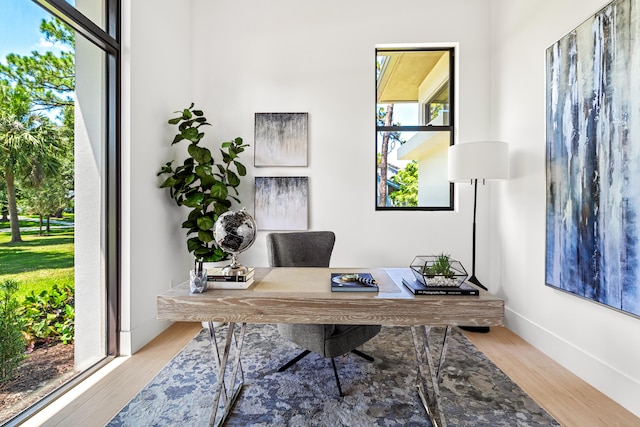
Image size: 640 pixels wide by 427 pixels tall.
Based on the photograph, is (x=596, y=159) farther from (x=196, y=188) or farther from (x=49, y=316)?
(x=49, y=316)

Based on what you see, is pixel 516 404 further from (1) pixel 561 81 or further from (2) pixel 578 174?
(1) pixel 561 81

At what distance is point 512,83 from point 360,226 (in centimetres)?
184

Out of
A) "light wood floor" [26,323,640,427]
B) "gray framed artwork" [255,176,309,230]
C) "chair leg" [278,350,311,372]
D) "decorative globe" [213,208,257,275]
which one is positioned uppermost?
"gray framed artwork" [255,176,309,230]

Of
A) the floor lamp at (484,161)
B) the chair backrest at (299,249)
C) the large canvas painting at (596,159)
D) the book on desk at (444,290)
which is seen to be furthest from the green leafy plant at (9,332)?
the large canvas painting at (596,159)

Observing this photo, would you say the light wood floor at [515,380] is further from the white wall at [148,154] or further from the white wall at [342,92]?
the white wall at [342,92]

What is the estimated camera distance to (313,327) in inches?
66.7

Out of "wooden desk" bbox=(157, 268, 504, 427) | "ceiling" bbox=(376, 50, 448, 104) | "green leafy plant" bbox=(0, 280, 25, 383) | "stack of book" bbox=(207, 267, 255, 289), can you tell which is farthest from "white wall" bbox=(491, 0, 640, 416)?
"green leafy plant" bbox=(0, 280, 25, 383)

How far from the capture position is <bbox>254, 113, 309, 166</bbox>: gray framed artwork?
309 cm

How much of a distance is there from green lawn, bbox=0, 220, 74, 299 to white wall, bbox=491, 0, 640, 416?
10.5 ft

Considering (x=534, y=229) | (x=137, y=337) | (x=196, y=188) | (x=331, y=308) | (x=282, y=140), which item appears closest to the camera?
(x=331, y=308)

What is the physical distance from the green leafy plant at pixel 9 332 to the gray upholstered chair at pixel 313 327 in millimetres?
1316

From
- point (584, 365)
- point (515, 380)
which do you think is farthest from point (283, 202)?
point (584, 365)

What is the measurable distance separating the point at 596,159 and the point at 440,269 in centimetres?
128

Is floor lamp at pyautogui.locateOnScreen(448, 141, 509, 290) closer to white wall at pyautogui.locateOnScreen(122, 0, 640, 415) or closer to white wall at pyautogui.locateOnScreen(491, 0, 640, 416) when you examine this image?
white wall at pyautogui.locateOnScreen(491, 0, 640, 416)
